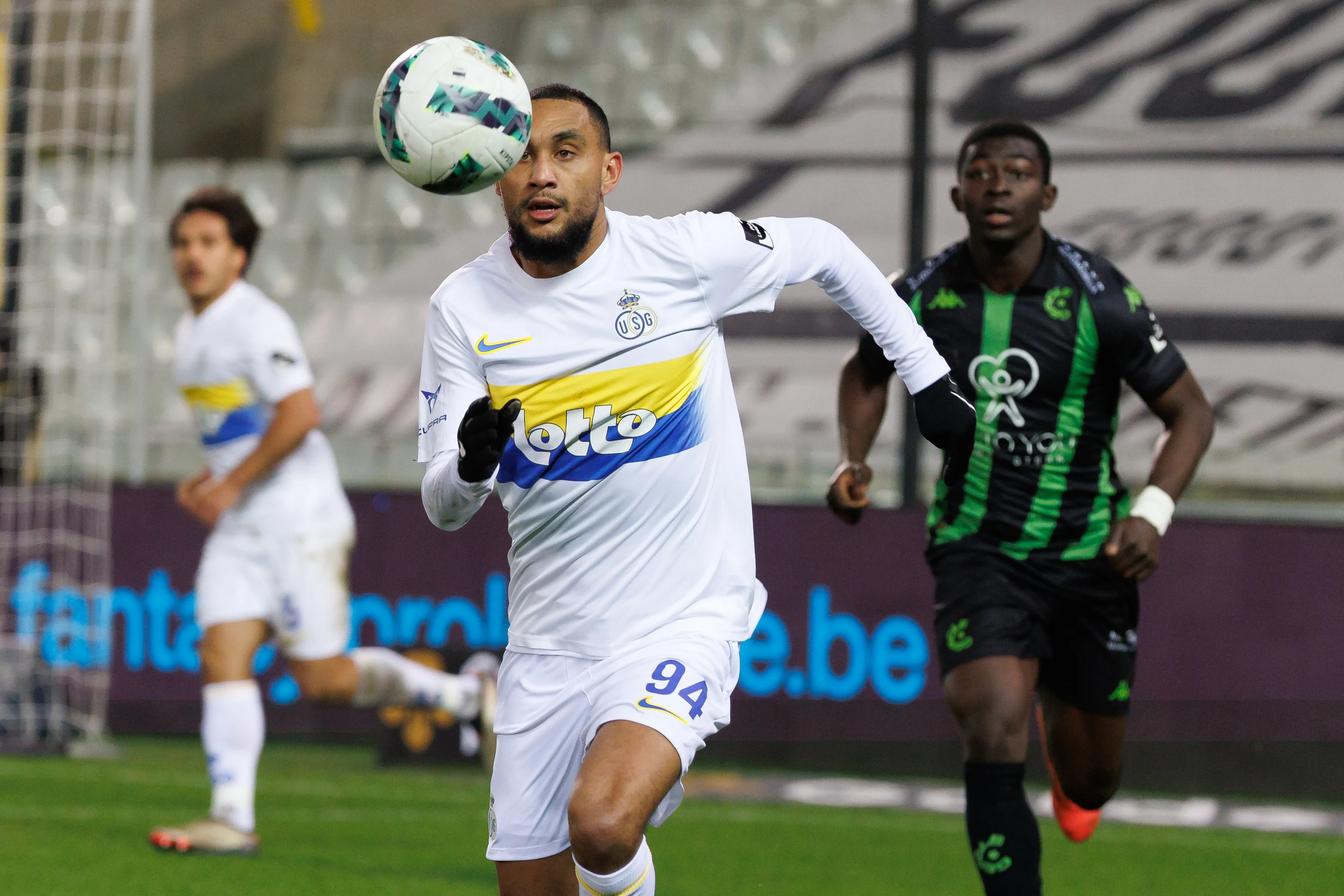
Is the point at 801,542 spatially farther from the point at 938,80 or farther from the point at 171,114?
the point at 171,114

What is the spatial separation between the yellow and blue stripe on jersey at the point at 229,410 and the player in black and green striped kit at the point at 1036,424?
238 cm

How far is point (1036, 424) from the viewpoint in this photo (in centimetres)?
499

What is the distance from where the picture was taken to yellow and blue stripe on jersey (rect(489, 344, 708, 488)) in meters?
3.75

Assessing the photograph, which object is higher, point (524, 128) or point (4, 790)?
point (524, 128)

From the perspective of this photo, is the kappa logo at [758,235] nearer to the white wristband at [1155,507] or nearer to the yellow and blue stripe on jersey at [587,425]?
the yellow and blue stripe on jersey at [587,425]

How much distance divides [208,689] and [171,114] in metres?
9.66

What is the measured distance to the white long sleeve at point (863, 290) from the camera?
397 centimetres

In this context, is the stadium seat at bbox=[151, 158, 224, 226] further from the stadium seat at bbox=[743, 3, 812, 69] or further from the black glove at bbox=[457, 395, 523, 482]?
the black glove at bbox=[457, 395, 523, 482]

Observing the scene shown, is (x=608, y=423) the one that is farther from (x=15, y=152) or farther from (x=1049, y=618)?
(x=15, y=152)

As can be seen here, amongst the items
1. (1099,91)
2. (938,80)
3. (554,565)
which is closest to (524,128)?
(554,565)

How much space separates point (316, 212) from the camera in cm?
1410

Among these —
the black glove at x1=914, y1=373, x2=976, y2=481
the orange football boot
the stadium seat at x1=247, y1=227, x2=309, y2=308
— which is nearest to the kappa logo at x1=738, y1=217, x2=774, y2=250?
the black glove at x1=914, y1=373, x2=976, y2=481

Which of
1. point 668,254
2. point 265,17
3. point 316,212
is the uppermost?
point 265,17

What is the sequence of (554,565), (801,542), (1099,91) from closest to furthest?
(554,565) → (801,542) → (1099,91)
